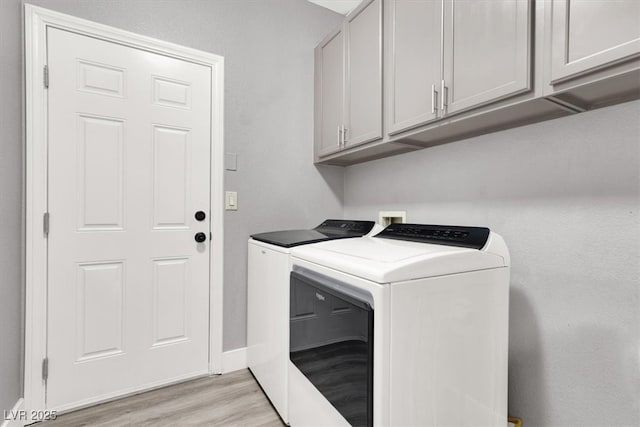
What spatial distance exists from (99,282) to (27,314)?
0.32 m

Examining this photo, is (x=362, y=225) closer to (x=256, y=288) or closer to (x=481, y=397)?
(x=256, y=288)

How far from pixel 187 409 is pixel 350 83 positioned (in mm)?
2110

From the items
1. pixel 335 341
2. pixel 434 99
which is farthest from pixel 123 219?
pixel 434 99

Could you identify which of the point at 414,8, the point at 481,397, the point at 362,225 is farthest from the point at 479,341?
the point at 414,8

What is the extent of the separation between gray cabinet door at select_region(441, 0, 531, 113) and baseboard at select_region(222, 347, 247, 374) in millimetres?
1953

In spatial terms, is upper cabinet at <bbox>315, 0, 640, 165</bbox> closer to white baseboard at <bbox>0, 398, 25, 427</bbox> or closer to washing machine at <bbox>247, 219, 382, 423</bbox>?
washing machine at <bbox>247, 219, 382, 423</bbox>

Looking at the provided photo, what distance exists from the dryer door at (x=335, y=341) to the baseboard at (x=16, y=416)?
131 cm

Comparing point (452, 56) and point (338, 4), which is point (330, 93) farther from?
point (452, 56)

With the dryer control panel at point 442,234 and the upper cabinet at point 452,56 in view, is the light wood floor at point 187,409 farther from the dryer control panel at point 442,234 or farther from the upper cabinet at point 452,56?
the upper cabinet at point 452,56

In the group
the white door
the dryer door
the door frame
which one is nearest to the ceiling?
the white door

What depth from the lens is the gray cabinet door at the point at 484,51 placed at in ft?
3.47

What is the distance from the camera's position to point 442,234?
1.39m

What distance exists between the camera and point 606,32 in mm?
877

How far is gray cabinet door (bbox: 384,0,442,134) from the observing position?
136cm
